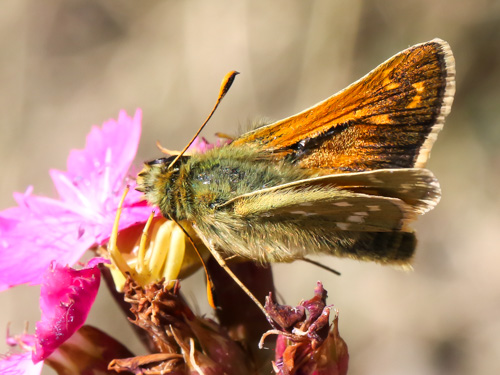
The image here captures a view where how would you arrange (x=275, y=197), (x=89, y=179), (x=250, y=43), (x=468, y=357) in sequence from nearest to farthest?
1. (x=275, y=197)
2. (x=89, y=179)
3. (x=468, y=357)
4. (x=250, y=43)

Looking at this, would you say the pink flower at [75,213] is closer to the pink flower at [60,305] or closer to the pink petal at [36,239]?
the pink petal at [36,239]

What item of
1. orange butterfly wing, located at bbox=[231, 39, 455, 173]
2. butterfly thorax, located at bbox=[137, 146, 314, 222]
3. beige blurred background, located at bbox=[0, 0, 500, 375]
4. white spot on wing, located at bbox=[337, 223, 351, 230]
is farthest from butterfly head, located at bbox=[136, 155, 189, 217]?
beige blurred background, located at bbox=[0, 0, 500, 375]

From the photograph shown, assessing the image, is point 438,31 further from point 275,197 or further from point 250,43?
point 275,197

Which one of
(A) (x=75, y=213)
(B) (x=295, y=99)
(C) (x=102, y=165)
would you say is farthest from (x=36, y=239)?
(B) (x=295, y=99)

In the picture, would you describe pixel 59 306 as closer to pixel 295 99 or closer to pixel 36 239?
pixel 36 239

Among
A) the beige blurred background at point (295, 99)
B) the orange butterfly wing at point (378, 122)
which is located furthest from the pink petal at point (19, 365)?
the beige blurred background at point (295, 99)

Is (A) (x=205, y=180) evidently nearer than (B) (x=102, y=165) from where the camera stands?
Yes

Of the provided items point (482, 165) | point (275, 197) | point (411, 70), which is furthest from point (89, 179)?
point (482, 165)
